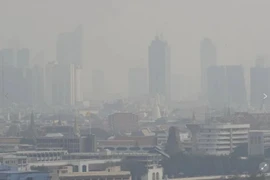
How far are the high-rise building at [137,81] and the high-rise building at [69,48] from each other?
3951 millimetres

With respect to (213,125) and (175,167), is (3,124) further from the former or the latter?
(175,167)

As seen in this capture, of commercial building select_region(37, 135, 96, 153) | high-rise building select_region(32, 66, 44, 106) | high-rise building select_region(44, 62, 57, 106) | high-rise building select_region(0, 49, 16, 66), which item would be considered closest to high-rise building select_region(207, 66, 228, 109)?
high-rise building select_region(32, 66, 44, 106)

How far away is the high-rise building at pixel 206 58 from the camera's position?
106 metres

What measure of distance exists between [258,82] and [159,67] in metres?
12.5

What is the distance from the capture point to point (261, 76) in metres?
103

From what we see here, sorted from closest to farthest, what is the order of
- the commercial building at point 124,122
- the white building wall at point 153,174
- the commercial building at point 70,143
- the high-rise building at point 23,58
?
the white building wall at point 153,174 → the commercial building at point 70,143 → the commercial building at point 124,122 → the high-rise building at point 23,58

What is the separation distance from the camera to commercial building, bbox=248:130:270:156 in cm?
5641

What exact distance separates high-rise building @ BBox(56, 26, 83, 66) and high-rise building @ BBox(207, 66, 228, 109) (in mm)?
13261

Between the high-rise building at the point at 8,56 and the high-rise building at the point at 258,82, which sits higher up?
the high-rise building at the point at 8,56

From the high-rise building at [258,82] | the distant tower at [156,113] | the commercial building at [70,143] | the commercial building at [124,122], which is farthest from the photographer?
the high-rise building at [258,82]

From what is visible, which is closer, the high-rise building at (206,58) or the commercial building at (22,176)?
the commercial building at (22,176)

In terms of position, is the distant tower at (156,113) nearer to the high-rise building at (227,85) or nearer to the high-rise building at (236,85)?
the high-rise building at (227,85)

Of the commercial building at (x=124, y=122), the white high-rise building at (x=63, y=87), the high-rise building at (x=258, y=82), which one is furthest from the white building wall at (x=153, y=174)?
the white high-rise building at (x=63, y=87)

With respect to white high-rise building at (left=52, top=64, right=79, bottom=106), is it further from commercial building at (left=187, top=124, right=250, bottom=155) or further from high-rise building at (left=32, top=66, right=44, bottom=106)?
commercial building at (left=187, top=124, right=250, bottom=155)
